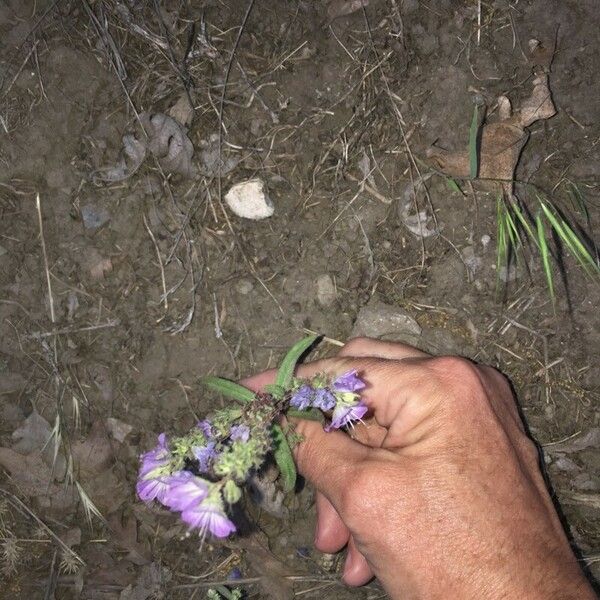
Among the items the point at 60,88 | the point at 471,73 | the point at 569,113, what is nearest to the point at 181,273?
the point at 60,88

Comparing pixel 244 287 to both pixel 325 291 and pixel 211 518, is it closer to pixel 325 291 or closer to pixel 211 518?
pixel 325 291

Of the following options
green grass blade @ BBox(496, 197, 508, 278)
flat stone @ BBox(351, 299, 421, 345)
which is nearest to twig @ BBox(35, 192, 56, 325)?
flat stone @ BBox(351, 299, 421, 345)

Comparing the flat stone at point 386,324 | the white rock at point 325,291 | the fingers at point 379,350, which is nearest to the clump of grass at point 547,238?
the flat stone at point 386,324

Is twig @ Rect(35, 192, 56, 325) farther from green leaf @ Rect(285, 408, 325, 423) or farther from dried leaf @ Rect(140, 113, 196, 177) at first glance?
green leaf @ Rect(285, 408, 325, 423)

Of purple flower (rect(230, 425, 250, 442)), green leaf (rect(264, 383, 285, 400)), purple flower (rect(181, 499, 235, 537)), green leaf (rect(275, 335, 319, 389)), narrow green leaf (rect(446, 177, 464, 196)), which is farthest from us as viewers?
narrow green leaf (rect(446, 177, 464, 196))

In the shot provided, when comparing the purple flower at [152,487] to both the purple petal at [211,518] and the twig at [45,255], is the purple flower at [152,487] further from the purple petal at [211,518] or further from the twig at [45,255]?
the twig at [45,255]

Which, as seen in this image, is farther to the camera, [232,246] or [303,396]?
[232,246]

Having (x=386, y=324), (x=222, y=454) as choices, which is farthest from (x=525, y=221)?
(x=222, y=454)
